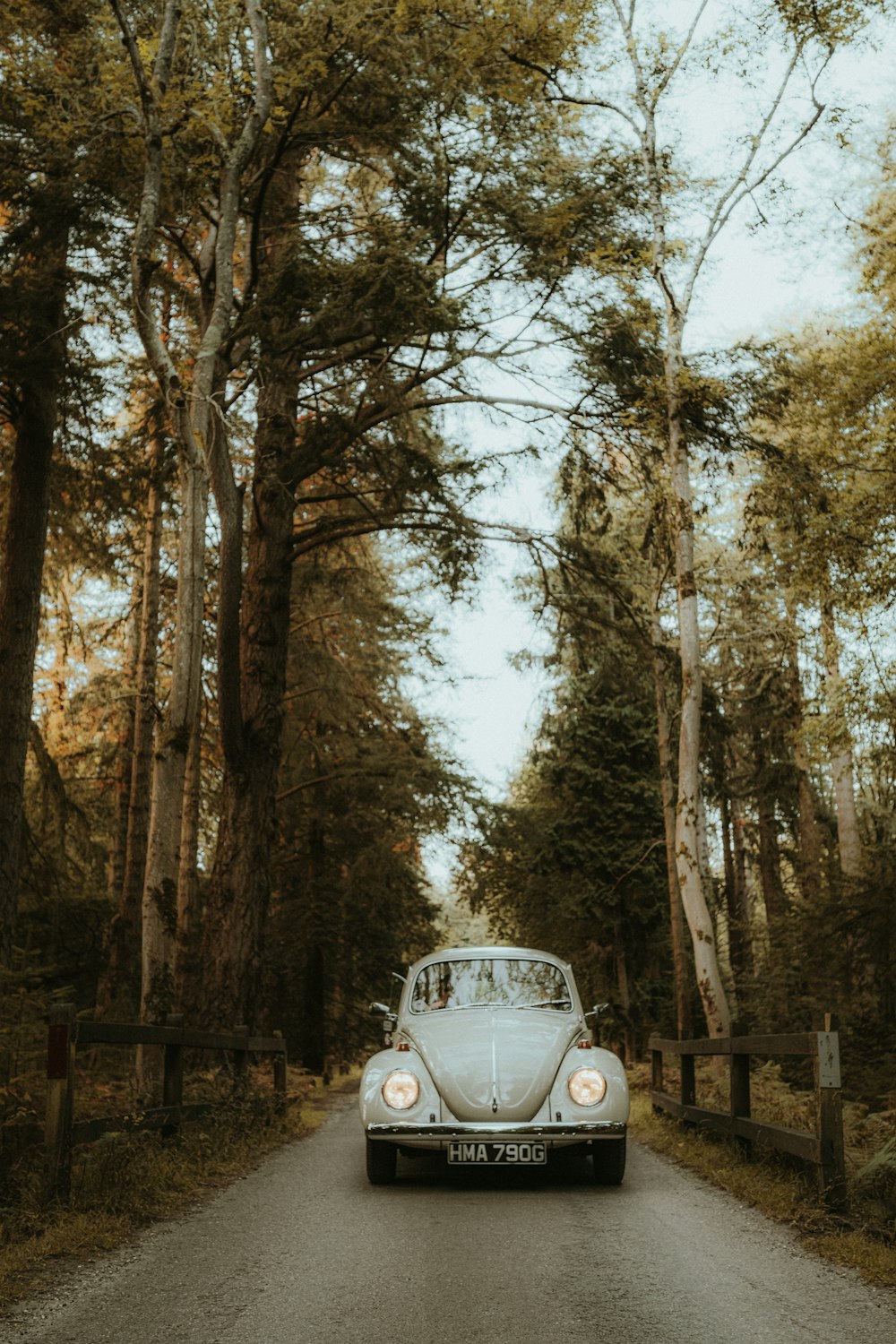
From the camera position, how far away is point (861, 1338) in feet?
13.1

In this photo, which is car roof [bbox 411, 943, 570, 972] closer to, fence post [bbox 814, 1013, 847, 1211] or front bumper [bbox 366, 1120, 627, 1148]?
front bumper [bbox 366, 1120, 627, 1148]

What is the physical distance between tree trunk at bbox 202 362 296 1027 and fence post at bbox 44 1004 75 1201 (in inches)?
285

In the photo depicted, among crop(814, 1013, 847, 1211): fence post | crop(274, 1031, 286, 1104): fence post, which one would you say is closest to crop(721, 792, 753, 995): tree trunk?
crop(274, 1031, 286, 1104): fence post

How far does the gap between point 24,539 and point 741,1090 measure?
9423mm

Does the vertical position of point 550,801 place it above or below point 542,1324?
above

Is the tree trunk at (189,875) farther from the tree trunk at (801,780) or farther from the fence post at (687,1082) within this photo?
the tree trunk at (801,780)

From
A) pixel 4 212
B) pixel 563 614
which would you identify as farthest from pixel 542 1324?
pixel 4 212

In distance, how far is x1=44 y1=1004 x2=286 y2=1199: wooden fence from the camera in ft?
20.1

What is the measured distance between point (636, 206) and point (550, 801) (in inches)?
572

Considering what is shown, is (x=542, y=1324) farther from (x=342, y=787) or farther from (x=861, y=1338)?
(x=342, y=787)

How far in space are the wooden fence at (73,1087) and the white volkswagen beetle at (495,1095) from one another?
4.52ft

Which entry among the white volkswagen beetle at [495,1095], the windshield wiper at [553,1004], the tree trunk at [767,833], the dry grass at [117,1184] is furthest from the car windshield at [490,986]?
the tree trunk at [767,833]

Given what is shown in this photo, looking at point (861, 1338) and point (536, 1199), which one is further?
point (536, 1199)

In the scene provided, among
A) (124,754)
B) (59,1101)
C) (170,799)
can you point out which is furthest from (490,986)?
(124,754)
